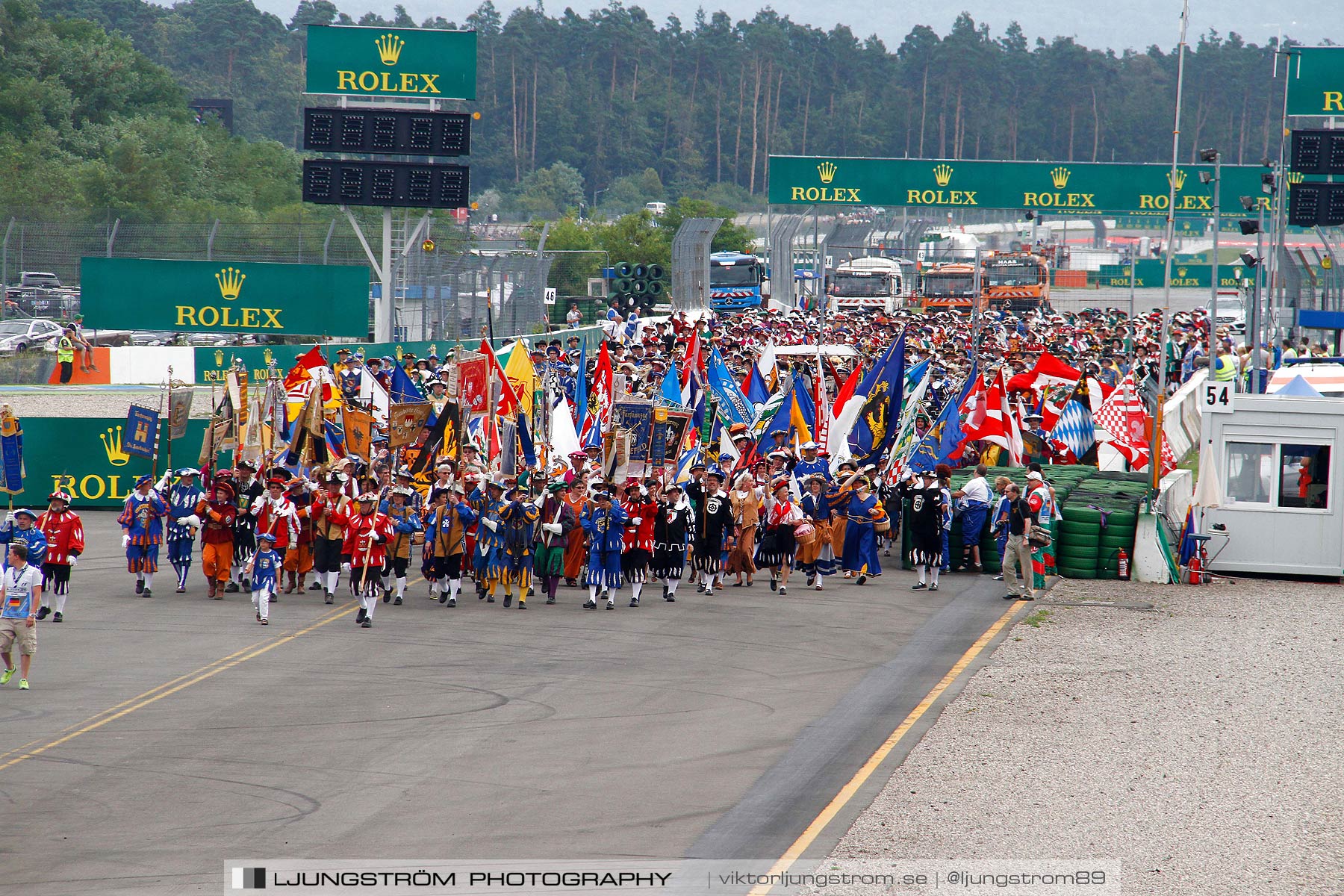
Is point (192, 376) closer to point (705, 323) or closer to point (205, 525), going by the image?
point (705, 323)

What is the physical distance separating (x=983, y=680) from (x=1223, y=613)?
480 centimetres

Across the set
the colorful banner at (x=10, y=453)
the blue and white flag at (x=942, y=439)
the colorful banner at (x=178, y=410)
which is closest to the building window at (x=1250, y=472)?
the blue and white flag at (x=942, y=439)

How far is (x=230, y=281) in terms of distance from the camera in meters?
40.3

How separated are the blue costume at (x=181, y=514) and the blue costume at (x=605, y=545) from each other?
4.58m

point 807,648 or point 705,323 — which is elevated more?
point 705,323

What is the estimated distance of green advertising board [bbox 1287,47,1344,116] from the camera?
1591 inches

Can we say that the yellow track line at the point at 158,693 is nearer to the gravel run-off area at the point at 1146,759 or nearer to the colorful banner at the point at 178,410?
the colorful banner at the point at 178,410

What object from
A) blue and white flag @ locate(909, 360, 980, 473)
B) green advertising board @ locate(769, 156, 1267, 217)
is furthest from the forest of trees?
blue and white flag @ locate(909, 360, 980, 473)

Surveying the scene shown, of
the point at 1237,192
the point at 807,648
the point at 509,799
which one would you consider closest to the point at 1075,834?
the point at 509,799

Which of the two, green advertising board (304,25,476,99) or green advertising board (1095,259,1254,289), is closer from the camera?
green advertising board (304,25,476,99)

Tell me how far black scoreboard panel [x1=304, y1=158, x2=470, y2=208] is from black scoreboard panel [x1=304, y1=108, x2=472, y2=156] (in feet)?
1.30

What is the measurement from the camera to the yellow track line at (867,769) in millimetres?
9547

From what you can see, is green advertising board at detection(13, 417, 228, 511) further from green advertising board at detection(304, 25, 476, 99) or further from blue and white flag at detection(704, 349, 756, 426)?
green advertising board at detection(304, 25, 476, 99)

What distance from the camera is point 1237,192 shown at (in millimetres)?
60156
